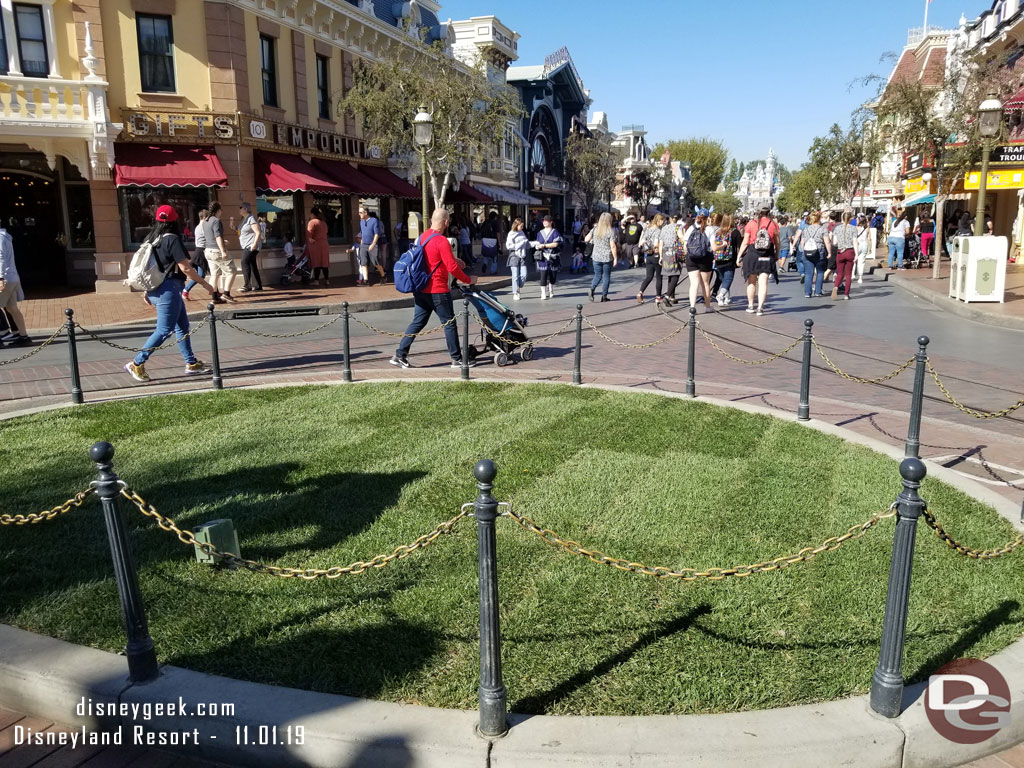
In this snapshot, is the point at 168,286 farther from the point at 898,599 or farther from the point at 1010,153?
the point at 1010,153

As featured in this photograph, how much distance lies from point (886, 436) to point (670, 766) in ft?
15.8

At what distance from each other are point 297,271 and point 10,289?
428 inches

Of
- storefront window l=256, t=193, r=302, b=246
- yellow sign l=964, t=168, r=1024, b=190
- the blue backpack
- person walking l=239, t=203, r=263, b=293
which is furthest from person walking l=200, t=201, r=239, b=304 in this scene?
yellow sign l=964, t=168, r=1024, b=190

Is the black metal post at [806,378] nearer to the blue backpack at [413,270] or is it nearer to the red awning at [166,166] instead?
the blue backpack at [413,270]

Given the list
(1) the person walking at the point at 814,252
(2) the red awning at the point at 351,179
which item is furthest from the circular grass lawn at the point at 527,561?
(2) the red awning at the point at 351,179

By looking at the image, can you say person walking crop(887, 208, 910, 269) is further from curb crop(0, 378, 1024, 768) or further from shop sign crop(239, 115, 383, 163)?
curb crop(0, 378, 1024, 768)

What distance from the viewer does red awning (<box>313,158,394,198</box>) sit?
77.6ft

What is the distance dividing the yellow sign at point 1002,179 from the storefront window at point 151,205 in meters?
20.3

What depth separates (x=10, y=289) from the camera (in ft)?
37.4

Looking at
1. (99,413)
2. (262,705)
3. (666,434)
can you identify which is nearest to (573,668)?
(262,705)

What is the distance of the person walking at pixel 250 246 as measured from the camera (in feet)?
60.0

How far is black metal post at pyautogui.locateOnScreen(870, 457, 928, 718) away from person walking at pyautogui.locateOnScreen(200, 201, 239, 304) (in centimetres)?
1535

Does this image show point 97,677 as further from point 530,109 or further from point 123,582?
point 530,109

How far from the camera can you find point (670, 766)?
2846mm
